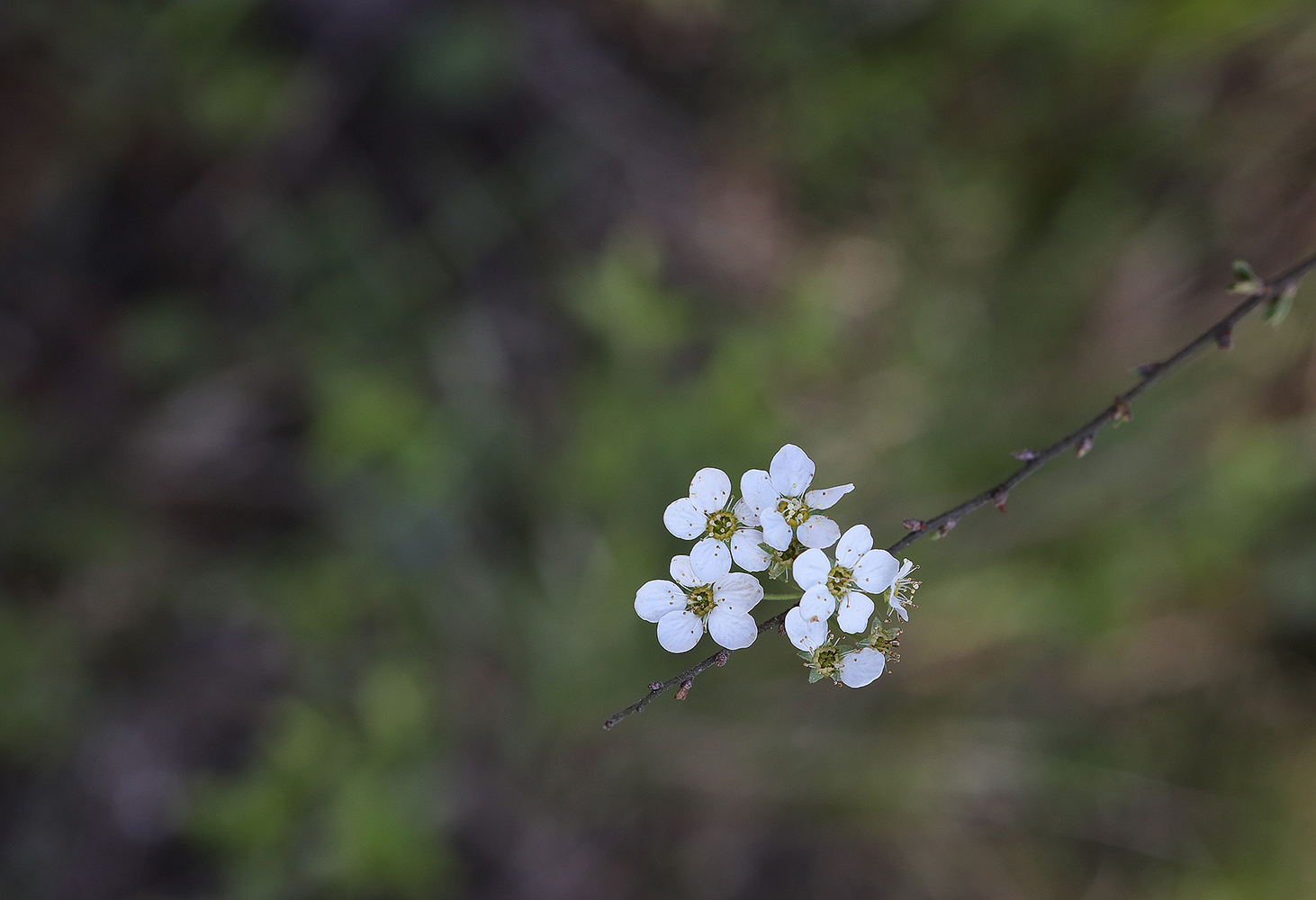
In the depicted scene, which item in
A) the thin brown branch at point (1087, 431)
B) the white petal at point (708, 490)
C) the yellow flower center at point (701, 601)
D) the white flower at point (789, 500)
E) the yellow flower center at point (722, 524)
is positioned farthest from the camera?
the yellow flower center at point (722, 524)

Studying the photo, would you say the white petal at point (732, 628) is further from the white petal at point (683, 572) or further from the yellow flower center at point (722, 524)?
the yellow flower center at point (722, 524)

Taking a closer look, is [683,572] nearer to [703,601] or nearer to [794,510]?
[703,601]

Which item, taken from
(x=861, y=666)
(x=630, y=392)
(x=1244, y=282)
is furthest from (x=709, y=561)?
(x=630, y=392)

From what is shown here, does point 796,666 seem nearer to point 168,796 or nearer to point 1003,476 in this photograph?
point 1003,476

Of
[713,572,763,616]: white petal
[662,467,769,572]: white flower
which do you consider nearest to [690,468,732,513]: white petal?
[662,467,769,572]: white flower

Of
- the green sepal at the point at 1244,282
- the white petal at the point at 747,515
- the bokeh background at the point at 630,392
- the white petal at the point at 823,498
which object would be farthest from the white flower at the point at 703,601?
the bokeh background at the point at 630,392

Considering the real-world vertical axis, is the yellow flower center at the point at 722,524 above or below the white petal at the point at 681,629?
above

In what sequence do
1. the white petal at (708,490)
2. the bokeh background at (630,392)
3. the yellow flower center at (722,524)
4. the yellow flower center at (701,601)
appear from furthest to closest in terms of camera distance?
1. the bokeh background at (630,392)
2. the yellow flower center at (722,524)
3. the white petal at (708,490)
4. the yellow flower center at (701,601)
